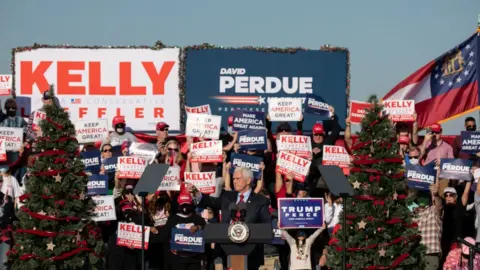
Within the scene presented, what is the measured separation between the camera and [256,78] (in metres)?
26.6

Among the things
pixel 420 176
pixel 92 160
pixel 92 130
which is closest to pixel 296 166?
pixel 420 176

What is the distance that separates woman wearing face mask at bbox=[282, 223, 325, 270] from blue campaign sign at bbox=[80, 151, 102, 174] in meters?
3.61

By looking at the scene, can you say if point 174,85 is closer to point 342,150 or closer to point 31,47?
point 31,47

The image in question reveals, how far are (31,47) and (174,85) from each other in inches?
128

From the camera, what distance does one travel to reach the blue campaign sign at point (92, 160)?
21531 mm

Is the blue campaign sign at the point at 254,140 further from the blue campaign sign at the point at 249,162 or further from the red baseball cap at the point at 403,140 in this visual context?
the red baseball cap at the point at 403,140

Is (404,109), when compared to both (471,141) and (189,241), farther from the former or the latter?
(189,241)

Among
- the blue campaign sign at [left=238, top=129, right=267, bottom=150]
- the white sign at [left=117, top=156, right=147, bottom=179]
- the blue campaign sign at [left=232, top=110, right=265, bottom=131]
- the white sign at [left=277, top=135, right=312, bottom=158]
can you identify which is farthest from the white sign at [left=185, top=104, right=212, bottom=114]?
the white sign at [left=117, top=156, right=147, bottom=179]

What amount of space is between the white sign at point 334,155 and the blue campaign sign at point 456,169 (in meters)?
1.75

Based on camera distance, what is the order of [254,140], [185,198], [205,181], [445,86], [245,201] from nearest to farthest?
[245,201] < [185,198] < [205,181] < [254,140] < [445,86]

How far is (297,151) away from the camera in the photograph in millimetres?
22062

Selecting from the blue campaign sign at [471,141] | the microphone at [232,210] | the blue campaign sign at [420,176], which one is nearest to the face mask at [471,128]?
the blue campaign sign at [471,141]

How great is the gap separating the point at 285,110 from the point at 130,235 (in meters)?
5.05

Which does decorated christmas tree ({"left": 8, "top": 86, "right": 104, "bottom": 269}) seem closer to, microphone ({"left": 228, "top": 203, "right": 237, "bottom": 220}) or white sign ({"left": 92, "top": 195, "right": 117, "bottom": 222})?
white sign ({"left": 92, "top": 195, "right": 117, "bottom": 222})
